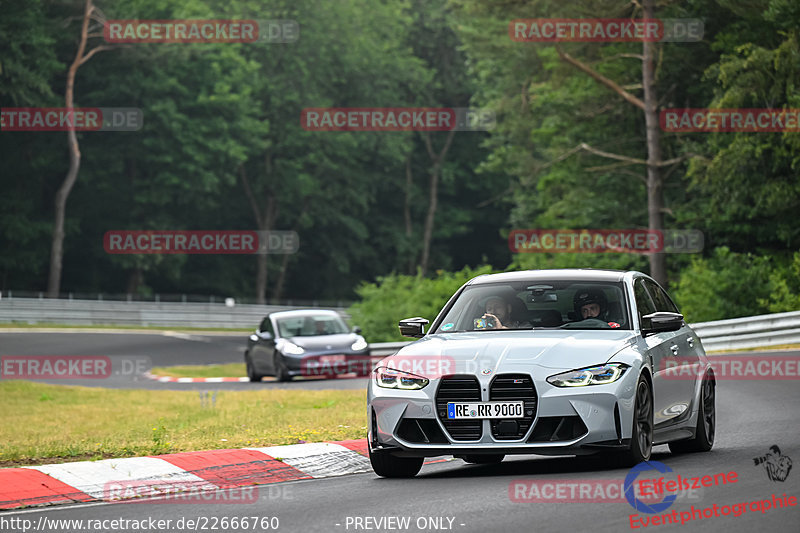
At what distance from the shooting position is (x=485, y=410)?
32.4ft

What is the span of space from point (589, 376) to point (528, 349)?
51 centimetres

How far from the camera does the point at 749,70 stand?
34.9 m

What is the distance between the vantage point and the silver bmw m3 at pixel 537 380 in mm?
9805

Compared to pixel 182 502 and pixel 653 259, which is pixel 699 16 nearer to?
pixel 653 259

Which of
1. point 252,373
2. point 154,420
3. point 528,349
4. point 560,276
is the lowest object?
point 252,373

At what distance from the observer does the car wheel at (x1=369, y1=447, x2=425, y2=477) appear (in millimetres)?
10531

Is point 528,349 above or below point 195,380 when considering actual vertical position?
above

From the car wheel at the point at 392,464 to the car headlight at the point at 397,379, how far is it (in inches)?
21.8

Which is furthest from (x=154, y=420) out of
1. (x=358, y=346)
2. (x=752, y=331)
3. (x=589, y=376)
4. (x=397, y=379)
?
(x=752, y=331)

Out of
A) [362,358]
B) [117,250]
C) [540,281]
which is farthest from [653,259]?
[117,250]

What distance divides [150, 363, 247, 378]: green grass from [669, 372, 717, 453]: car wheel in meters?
22.2

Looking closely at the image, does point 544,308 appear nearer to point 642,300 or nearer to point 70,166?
point 642,300

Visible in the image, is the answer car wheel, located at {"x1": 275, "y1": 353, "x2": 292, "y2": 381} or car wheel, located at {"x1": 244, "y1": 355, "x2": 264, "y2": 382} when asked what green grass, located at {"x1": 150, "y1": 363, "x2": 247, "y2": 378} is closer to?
car wheel, located at {"x1": 244, "y1": 355, "x2": 264, "y2": 382}

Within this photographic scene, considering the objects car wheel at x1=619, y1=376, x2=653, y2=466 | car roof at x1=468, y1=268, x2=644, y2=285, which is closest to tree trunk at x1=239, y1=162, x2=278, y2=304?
car roof at x1=468, y1=268, x2=644, y2=285
